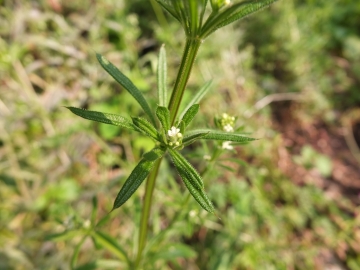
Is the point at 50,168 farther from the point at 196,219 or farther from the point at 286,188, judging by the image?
the point at 286,188

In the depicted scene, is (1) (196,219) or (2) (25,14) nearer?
(1) (196,219)

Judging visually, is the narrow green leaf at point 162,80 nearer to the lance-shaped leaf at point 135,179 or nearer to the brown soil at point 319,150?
the lance-shaped leaf at point 135,179

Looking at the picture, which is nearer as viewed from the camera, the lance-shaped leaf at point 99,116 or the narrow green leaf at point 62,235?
the lance-shaped leaf at point 99,116

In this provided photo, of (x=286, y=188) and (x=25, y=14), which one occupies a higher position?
(x=25, y=14)

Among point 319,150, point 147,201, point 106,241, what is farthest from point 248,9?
point 319,150

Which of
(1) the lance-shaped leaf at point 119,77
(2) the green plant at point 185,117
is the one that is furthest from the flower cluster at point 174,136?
(1) the lance-shaped leaf at point 119,77

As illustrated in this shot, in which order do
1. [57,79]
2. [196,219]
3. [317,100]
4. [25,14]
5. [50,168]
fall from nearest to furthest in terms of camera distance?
[196,219], [50,168], [25,14], [57,79], [317,100]

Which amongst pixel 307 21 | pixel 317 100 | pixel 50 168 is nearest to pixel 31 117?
pixel 50 168
